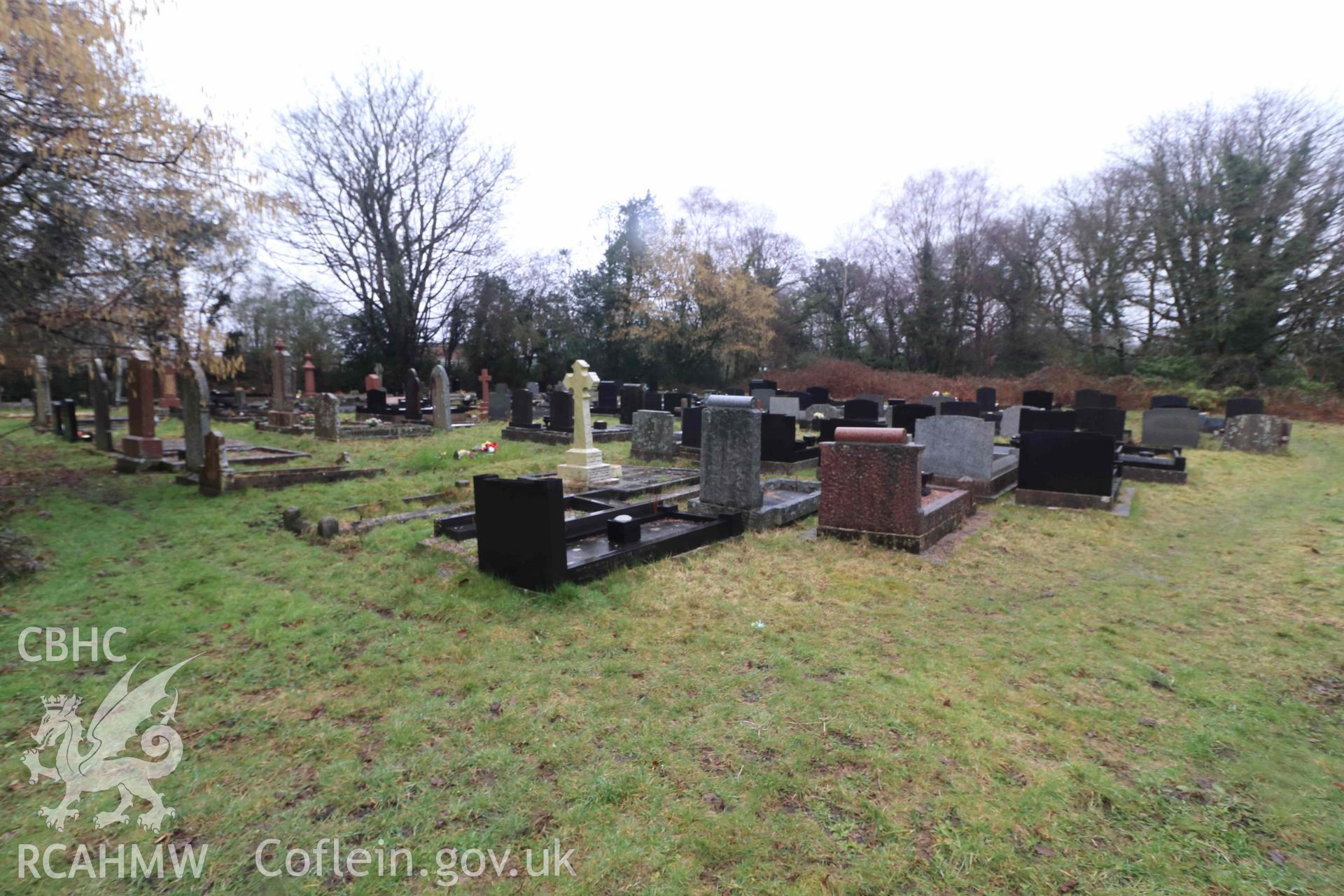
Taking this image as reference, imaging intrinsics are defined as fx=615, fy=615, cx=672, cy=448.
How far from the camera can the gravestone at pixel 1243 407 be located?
14328 mm

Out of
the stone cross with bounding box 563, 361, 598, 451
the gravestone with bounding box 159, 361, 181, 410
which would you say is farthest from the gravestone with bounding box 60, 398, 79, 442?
the stone cross with bounding box 563, 361, 598, 451

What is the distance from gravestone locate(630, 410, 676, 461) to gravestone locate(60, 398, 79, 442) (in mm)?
12302

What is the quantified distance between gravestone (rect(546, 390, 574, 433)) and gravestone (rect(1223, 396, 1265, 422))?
49.0 feet

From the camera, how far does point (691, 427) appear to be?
11039 mm

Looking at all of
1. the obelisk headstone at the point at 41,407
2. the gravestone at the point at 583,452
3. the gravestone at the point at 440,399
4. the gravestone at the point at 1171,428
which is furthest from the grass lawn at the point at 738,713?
the obelisk headstone at the point at 41,407

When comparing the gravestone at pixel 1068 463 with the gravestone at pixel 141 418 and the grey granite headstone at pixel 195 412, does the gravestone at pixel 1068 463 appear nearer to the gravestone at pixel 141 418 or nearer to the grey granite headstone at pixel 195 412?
the grey granite headstone at pixel 195 412

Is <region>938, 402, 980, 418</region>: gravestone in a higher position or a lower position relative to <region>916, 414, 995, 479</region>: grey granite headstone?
higher

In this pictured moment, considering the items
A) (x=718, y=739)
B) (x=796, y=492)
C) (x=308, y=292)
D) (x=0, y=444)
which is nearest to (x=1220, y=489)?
(x=796, y=492)

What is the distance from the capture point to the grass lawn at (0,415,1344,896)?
2133 millimetres

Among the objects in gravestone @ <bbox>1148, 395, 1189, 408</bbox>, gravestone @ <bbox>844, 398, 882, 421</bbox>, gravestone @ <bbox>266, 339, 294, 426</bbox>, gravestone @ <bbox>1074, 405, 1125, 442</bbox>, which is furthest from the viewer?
gravestone @ <bbox>1148, 395, 1189, 408</bbox>

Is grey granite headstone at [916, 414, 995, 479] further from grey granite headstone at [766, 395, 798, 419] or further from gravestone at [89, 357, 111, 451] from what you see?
gravestone at [89, 357, 111, 451]

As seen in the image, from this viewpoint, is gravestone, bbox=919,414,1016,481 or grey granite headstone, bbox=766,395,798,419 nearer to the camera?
gravestone, bbox=919,414,1016,481

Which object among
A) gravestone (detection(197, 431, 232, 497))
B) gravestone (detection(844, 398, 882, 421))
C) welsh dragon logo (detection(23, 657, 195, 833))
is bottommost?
welsh dragon logo (detection(23, 657, 195, 833))

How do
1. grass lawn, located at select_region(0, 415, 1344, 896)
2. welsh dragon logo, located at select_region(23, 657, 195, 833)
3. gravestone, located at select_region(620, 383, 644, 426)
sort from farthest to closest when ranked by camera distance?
gravestone, located at select_region(620, 383, 644, 426)
welsh dragon logo, located at select_region(23, 657, 195, 833)
grass lawn, located at select_region(0, 415, 1344, 896)
